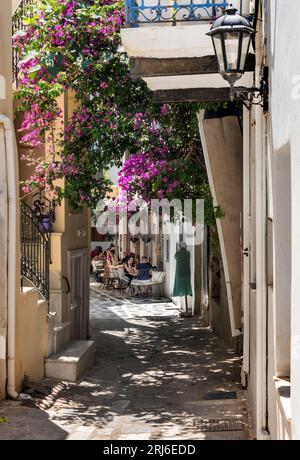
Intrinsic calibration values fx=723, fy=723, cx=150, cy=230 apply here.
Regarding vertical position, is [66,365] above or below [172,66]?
below

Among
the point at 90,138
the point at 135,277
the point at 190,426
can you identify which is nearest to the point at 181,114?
the point at 90,138

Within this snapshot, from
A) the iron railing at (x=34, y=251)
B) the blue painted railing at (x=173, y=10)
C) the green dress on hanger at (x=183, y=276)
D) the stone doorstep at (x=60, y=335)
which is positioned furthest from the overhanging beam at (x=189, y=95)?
the green dress on hanger at (x=183, y=276)

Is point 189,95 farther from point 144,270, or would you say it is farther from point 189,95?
point 144,270

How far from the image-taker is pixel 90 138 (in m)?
12.5

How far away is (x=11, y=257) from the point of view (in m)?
9.05

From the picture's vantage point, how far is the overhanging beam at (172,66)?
8367mm

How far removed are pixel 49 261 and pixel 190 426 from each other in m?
5.04

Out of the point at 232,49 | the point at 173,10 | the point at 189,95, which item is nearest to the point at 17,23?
the point at 189,95

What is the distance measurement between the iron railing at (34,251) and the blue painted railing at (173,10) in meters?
3.67

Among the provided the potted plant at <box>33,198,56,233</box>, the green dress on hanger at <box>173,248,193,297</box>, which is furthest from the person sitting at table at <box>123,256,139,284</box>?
the potted plant at <box>33,198,56,233</box>

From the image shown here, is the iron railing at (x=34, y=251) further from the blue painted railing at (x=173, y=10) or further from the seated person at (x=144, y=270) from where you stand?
the seated person at (x=144, y=270)

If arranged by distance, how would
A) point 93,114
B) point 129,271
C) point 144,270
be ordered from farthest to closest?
point 129,271 → point 144,270 → point 93,114

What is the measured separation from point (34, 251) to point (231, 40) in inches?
225

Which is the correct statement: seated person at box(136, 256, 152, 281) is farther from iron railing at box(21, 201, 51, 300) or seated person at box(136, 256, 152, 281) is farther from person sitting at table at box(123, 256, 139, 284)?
iron railing at box(21, 201, 51, 300)
